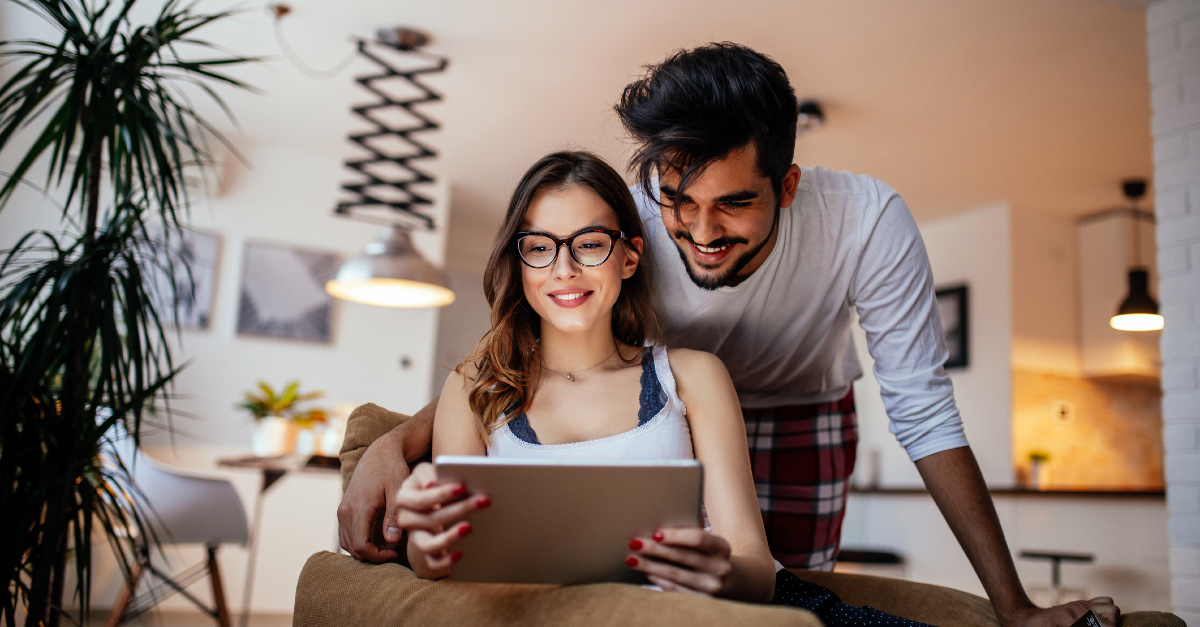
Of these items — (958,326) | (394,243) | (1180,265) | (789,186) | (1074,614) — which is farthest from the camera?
(958,326)

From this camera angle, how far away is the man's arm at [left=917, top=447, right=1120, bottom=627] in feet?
4.02

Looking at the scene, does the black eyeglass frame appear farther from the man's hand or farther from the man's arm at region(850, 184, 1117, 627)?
the man's hand

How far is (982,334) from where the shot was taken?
570 centimetres

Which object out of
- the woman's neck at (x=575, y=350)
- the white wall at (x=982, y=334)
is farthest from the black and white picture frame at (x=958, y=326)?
the woman's neck at (x=575, y=350)

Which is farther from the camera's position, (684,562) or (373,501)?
(373,501)

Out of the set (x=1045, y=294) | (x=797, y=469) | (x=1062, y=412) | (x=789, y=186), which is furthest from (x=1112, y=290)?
(x=789, y=186)

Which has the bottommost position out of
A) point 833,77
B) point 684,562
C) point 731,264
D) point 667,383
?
point 684,562

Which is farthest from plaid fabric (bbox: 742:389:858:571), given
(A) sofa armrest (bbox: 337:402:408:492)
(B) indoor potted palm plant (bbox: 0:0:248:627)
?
(B) indoor potted palm plant (bbox: 0:0:248:627)

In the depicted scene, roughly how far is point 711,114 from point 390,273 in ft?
8.52

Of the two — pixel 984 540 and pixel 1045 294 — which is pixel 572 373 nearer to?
pixel 984 540

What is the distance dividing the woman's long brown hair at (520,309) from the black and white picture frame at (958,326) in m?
4.73

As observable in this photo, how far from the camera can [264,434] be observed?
436 cm

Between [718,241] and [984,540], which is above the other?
[718,241]

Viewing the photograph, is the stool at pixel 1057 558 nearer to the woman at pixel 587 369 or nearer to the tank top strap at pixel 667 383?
the woman at pixel 587 369
